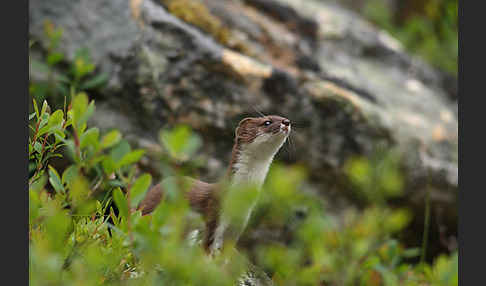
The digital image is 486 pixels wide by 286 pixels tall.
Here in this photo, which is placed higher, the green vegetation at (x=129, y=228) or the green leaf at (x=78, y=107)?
the green leaf at (x=78, y=107)

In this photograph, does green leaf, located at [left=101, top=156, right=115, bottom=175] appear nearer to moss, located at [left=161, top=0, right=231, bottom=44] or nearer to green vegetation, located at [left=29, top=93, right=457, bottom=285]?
green vegetation, located at [left=29, top=93, right=457, bottom=285]

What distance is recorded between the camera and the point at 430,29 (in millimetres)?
8188

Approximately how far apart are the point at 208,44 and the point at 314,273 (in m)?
2.83

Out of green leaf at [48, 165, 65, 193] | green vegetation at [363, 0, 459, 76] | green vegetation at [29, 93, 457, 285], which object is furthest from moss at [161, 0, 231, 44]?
green vegetation at [363, 0, 459, 76]

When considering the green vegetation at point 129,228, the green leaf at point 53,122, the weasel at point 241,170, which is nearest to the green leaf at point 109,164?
the green vegetation at point 129,228

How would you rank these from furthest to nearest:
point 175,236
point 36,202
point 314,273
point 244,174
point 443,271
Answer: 1. point 244,174
2. point 443,271
3. point 314,273
4. point 36,202
5. point 175,236

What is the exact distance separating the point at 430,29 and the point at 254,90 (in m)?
4.86

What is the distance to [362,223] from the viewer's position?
2.00 m

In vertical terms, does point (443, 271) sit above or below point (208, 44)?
above

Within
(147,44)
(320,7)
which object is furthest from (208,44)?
(320,7)

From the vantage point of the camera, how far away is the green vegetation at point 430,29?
301 inches

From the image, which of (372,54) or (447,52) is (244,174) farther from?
(447,52)

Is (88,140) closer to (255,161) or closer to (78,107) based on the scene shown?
(78,107)

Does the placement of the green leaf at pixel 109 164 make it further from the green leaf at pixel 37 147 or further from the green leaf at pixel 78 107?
the green leaf at pixel 37 147
